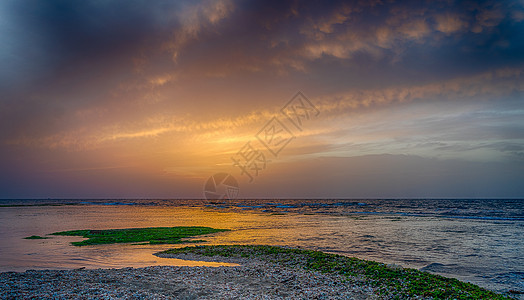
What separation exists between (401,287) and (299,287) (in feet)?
12.4

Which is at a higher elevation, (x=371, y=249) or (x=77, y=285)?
(x=77, y=285)

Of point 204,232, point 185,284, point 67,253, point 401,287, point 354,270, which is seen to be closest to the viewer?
point 401,287

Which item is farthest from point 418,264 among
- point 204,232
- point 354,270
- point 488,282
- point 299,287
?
point 204,232

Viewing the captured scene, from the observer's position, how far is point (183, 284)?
12.3 meters

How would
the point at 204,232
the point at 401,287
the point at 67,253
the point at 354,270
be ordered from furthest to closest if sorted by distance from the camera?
the point at 204,232 → the point at 67,253 → the point at 354,270 → the point at 401,287

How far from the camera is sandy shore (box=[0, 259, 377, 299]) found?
35.4 ft

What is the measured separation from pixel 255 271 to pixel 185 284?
356cm

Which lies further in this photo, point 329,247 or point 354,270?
point 329,247

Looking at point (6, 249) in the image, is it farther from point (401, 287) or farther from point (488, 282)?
point (488, 282)

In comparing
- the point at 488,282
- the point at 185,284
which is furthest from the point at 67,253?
the point at 488,282

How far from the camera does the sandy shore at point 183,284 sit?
10797mm

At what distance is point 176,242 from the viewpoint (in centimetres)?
2673

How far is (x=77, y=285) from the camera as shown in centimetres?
1155

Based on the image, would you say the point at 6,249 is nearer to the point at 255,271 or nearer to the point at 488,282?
the point at 255,271
